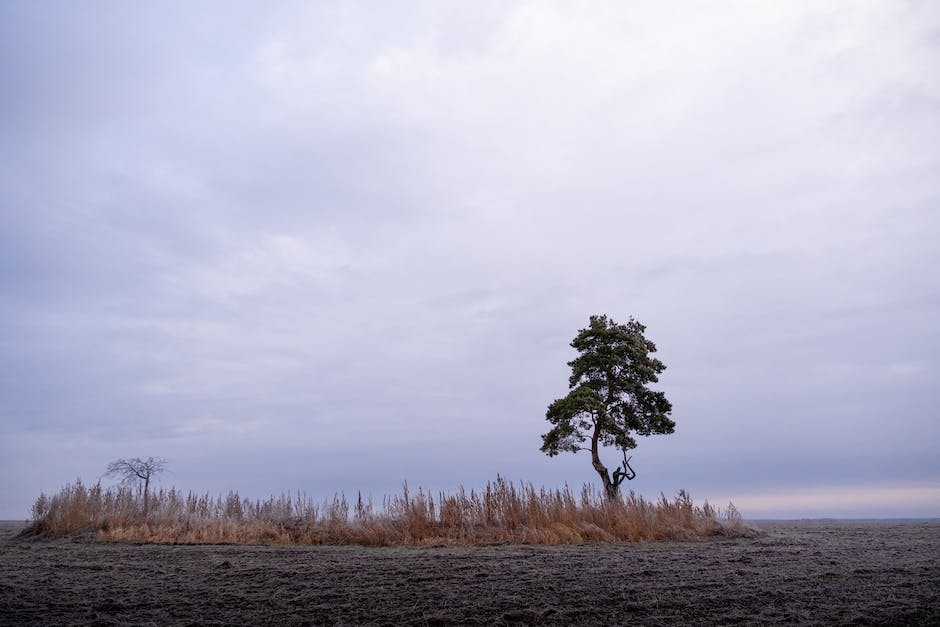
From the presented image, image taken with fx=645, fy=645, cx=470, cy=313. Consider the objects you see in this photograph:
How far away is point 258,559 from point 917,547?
34.5 ft

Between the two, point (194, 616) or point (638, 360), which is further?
point (638, 360)

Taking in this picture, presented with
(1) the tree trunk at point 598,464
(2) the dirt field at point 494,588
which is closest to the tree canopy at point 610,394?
(1) the tree trunk at point 598,464

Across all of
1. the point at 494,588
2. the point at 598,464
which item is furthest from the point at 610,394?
the point at 494,588

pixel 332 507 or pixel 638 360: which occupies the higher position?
pixel 638 360

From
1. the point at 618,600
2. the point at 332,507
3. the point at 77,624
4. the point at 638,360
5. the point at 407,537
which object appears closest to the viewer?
the point at 77,624

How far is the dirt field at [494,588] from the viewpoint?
5734 millimetres

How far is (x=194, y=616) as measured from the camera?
6.05 m

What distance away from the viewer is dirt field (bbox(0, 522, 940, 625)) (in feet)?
18.8

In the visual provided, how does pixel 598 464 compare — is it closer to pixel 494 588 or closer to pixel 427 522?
pixel 427 522

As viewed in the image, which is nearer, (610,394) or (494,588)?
(494,588)

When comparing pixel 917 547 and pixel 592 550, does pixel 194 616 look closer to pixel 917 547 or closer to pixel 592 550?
pixel 592 550

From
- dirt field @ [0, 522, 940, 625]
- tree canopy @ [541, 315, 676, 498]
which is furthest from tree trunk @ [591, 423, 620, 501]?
dirt field @ [0, 522, 940, 625]

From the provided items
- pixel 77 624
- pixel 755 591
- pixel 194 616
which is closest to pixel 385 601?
pixel 194 616

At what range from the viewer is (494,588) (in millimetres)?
6922
